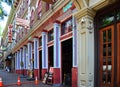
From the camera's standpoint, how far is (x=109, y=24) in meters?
9.49

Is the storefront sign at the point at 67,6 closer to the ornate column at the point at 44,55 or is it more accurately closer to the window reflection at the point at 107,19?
the window reflection at the point at 107,19

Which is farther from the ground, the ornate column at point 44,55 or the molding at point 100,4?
the molding at point 100,4

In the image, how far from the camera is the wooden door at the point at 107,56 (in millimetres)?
9246

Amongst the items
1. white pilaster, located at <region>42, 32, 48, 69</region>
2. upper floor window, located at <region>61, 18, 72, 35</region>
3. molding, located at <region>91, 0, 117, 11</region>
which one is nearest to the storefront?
molding, located at <region>91, 0, 117, 11</region>

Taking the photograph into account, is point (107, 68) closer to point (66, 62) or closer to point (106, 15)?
point (106, 15)

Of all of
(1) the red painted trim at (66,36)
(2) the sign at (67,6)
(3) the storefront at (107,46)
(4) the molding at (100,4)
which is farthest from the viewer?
(1) the red painted trim at (66,36)

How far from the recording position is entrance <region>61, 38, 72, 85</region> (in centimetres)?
1652

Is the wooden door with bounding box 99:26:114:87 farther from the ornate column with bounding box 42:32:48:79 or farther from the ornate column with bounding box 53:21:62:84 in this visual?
the ornate column with bounding box 42:32:48:79

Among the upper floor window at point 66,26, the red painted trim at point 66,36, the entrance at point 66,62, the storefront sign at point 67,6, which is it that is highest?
the storefront sign at point 67,6

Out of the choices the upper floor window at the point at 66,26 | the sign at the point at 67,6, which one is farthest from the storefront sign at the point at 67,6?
the upper floor window at the point at 66,26

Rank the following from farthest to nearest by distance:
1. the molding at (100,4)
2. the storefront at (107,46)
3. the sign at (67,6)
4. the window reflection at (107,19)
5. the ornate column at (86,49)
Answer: the sign at (67,6) < the ornate column at (86,49) < the window reflection at (107,19) < the storefront at (107,46) < the molding at (100,4)

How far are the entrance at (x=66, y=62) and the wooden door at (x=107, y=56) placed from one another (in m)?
6.65

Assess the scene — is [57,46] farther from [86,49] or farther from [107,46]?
[107,46]

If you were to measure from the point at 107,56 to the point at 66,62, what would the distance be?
994 centimetres
